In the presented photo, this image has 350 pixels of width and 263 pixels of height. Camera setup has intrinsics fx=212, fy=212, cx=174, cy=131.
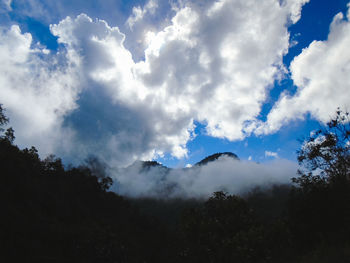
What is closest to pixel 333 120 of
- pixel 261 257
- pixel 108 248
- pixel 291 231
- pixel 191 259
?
pixel 291 231

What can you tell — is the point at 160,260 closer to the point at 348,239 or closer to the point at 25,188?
the point at 25,188

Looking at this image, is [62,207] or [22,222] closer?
[22,222]

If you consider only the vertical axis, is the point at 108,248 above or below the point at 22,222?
below

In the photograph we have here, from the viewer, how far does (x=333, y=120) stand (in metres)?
25.6

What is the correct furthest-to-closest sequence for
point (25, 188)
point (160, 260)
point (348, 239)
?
point (160, 260) → point (25, 188) → point (348, 239)

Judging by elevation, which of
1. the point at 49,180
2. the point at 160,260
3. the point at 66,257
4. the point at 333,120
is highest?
the point at 49,180

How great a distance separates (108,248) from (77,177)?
48.9m

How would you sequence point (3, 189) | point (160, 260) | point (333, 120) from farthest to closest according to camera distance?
point (160, 260) → point (3, 189) → point (333, 120)

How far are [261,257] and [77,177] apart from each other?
3062 inches

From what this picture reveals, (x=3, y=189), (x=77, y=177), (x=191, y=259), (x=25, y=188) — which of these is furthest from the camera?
(x=77, y=177)

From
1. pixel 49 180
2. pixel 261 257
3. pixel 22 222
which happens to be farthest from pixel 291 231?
pixel 49 180

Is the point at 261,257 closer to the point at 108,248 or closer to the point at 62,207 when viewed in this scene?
the point at 108,248

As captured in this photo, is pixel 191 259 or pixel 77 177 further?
pixel 77 177

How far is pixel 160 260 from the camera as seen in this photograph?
1950 inches
